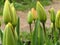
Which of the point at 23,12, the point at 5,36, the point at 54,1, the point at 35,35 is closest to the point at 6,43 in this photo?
→ the point at 5,36

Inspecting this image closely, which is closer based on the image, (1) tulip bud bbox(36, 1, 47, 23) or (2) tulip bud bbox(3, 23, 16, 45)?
(2) tulip bud bbox(3, 23, 16, 45)

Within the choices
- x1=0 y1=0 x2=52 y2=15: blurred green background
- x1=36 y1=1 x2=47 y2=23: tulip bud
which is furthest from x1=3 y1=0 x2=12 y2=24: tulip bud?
x1=0 y1=0 x2=52 y2=15: blurred green background

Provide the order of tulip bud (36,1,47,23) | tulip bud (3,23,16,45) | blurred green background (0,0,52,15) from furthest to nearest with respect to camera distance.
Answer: blurred green background (0,0,52,15), tulip bud (36,1,47,23), tulip bud (3,23,16,45)

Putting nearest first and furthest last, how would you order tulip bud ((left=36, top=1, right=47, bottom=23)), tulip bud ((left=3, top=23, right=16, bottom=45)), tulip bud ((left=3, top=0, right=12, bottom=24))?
tulip bud ((left=3, top=23, right=16, bottom=45)) < tulip bud ((left=3, top=0, right=12, bottom=24)) < tulip bud ((left=36, top=1, right=47, bottom=23))

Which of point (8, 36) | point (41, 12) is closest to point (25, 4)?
point (41, 12)

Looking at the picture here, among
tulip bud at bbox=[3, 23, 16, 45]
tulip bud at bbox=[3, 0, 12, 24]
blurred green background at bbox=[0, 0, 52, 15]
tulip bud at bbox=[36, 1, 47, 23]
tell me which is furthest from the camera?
blurred green background at bbox=[0, 0, 52, 15]

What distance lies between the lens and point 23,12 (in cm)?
663

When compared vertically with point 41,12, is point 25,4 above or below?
below

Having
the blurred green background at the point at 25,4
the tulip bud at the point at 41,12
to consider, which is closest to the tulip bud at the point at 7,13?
the tulip bud at the point at 41,12

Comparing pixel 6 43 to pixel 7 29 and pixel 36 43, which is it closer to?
pixel 7 29

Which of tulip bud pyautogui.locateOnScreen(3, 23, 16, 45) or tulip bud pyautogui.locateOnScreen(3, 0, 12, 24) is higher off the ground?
tulip bud pyautogui.locateOnScreen(3, 0, 12, 24)

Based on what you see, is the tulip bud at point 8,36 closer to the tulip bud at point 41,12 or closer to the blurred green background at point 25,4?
the tulip bud at point 41,12

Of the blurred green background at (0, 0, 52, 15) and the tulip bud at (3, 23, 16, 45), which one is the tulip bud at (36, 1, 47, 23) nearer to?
the tulip bud at (3, 23, 16, 45)

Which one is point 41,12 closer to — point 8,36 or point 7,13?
point 7,13
